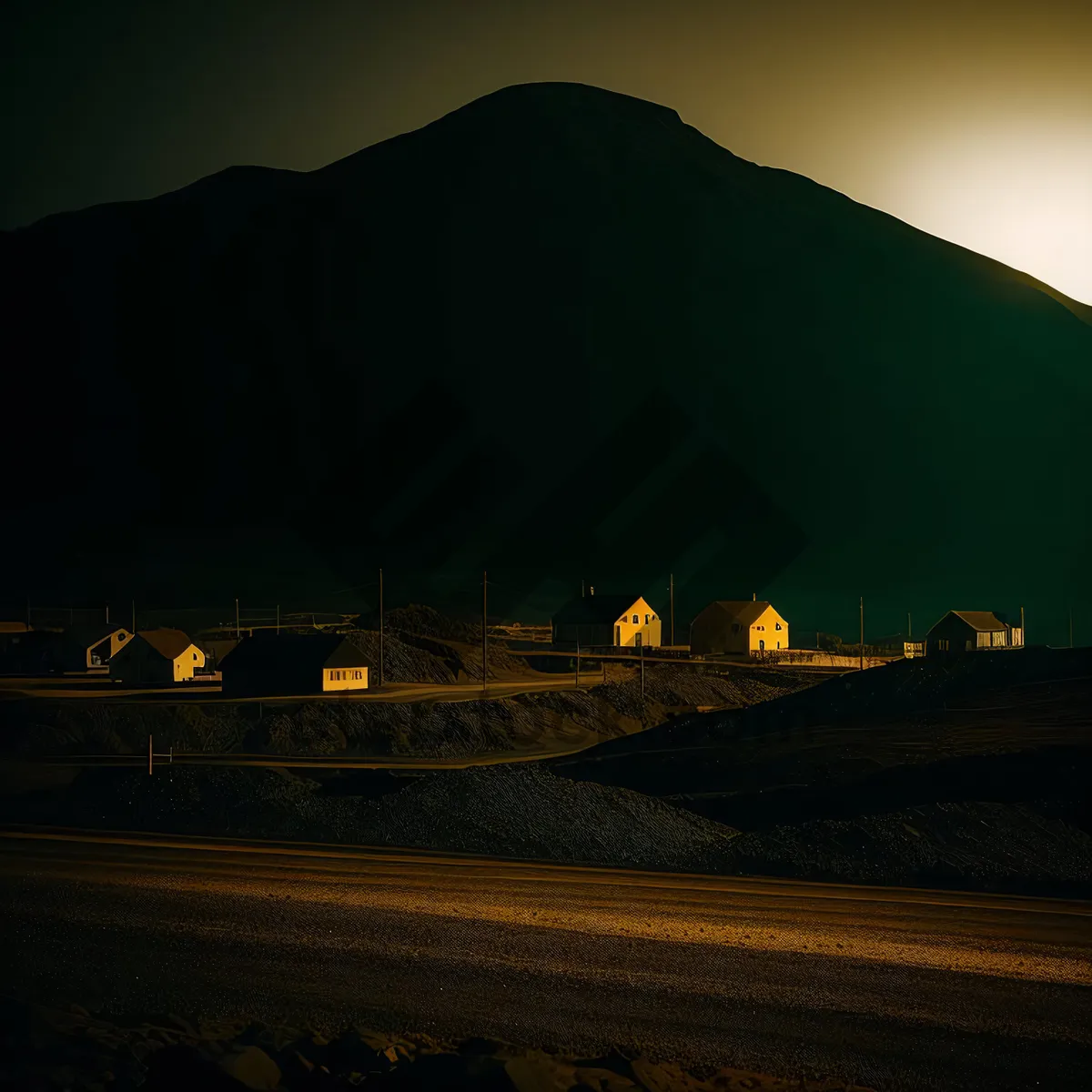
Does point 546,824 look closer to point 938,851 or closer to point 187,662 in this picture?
point 938,851

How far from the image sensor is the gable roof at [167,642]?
75812 mm

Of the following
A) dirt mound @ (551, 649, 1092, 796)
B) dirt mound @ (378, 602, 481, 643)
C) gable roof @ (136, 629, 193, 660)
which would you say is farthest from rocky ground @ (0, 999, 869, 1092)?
dirt mound @ (378, 602, 481, 643)

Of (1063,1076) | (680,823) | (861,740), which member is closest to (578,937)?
(1063,1076)

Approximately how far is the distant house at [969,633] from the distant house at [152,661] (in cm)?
4927

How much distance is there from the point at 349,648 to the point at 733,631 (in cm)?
4469

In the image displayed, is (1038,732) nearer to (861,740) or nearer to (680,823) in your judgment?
(861,740)

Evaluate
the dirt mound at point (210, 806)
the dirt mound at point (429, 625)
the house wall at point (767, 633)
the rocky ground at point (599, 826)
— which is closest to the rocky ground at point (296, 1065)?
the rocky ground at point (599, 826)

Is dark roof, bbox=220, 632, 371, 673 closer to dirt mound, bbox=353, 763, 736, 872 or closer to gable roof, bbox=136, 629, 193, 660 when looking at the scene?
gable roof, bbox=136, 629, 193, 660

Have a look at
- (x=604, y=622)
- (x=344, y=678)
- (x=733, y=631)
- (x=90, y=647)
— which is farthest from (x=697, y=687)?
(x=90, y=647)

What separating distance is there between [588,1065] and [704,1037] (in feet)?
5.53

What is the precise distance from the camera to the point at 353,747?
54531mm

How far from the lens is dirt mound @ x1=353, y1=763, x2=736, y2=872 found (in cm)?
2697

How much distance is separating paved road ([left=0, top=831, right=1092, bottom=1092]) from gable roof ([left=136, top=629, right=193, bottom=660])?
171 ft

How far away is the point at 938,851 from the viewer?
25297 millimetres
